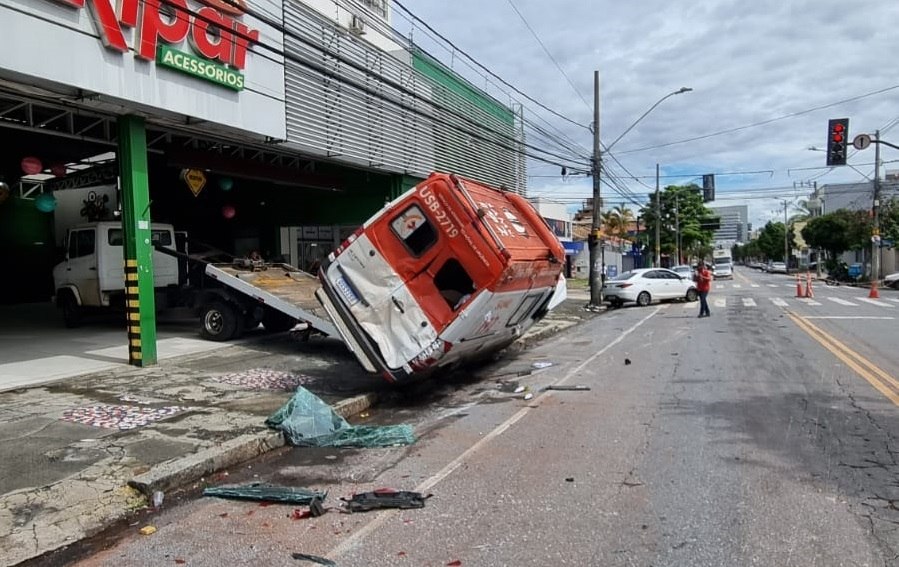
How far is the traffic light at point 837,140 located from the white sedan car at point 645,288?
6.94 meters

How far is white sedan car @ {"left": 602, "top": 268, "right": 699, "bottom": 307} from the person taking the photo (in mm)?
26312

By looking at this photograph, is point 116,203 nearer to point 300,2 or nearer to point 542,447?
point 300,2

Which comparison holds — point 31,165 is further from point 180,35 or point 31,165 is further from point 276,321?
point 276,321

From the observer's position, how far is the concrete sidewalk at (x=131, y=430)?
4.95 meters

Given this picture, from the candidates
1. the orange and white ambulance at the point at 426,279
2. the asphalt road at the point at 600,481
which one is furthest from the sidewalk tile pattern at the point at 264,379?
the asphalt road at the point at 600,481

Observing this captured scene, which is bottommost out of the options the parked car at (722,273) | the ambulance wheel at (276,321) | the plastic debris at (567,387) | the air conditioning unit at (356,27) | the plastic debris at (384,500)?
the parked car at (722,273)

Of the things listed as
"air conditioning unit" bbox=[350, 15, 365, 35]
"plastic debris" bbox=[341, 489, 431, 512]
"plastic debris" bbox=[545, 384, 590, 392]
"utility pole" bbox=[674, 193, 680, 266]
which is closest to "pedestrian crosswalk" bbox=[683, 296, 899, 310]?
"air conditioning unit" bbox=[350, 15, 365, 35]

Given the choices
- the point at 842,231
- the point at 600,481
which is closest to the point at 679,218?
the point at 842,231

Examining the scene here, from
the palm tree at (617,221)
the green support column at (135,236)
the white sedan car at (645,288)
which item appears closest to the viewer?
the green support column at (135,236)

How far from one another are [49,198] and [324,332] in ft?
28.8

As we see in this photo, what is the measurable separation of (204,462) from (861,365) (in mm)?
10117

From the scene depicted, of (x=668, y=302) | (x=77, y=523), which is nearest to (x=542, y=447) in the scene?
(x=77, y=523)

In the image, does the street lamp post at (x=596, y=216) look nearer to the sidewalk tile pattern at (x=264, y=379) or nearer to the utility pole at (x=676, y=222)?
the sidewalk tile pattern at (x=264, y=379)

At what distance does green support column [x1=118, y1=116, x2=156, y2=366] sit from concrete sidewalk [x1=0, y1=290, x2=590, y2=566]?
0.47m
